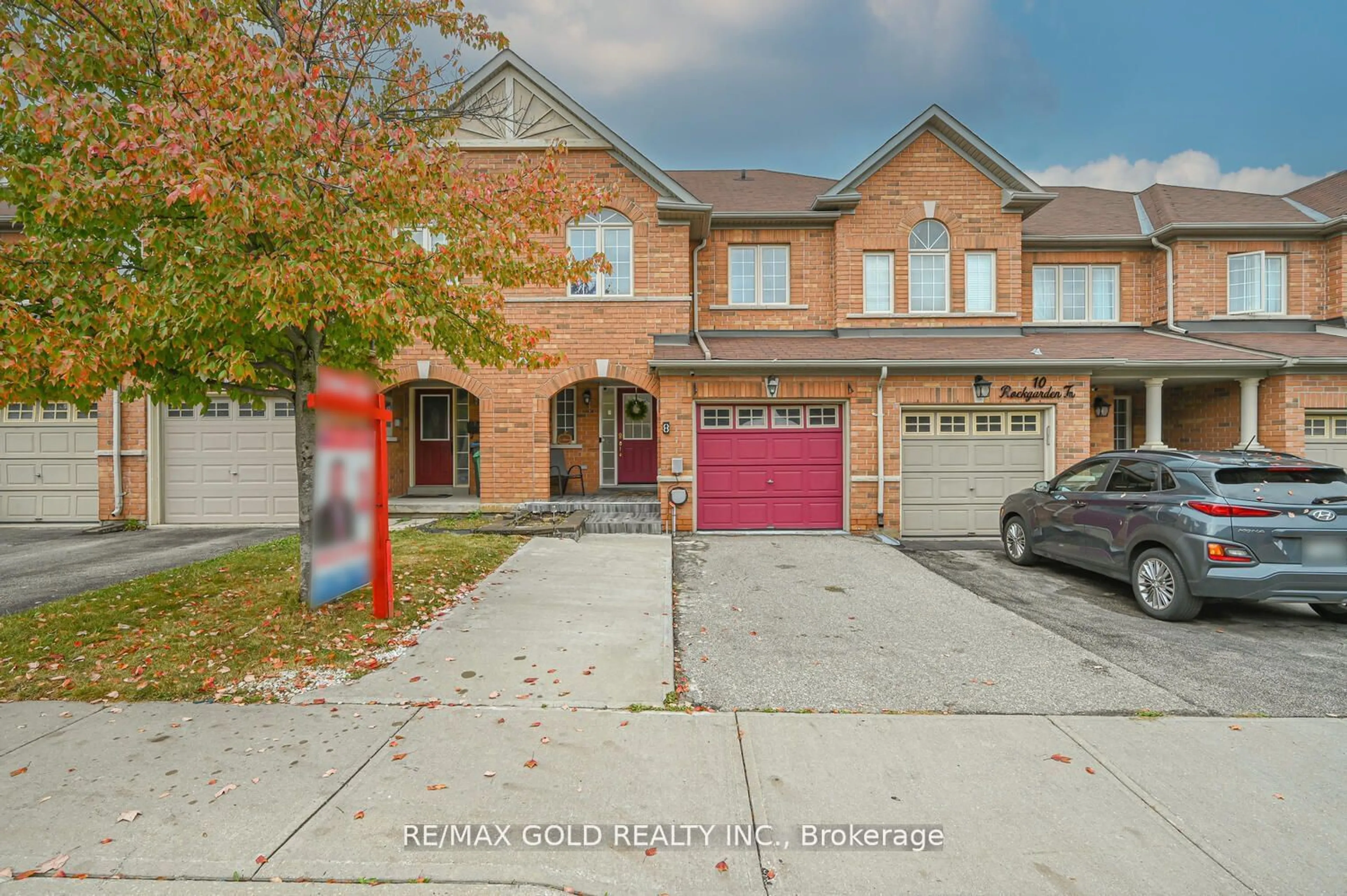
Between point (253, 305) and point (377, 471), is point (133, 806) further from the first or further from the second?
point (253, 305)

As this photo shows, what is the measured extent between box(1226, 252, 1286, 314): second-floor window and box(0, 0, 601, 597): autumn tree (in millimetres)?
15283

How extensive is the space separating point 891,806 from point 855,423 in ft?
28.6

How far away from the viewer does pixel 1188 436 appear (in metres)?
13.3

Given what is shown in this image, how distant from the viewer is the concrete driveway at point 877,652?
4.16 metres

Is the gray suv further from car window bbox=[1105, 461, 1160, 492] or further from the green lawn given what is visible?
the green lawn

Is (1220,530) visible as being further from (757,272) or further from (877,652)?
(757,272)

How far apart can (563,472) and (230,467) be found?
6448mm

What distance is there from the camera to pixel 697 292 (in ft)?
41.0

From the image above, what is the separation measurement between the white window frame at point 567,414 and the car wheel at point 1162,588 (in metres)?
10.6

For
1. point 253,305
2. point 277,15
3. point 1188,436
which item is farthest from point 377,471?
point 1188,436

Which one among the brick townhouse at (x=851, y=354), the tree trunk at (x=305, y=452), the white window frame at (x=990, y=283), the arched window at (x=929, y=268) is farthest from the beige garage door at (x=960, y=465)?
the tree trunk at (x=305, y=452)

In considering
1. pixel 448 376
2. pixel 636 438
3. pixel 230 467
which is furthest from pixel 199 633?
pixel 636 438

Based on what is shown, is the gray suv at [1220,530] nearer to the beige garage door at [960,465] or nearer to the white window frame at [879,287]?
the beige garage door at [960,465]

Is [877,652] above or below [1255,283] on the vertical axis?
below
